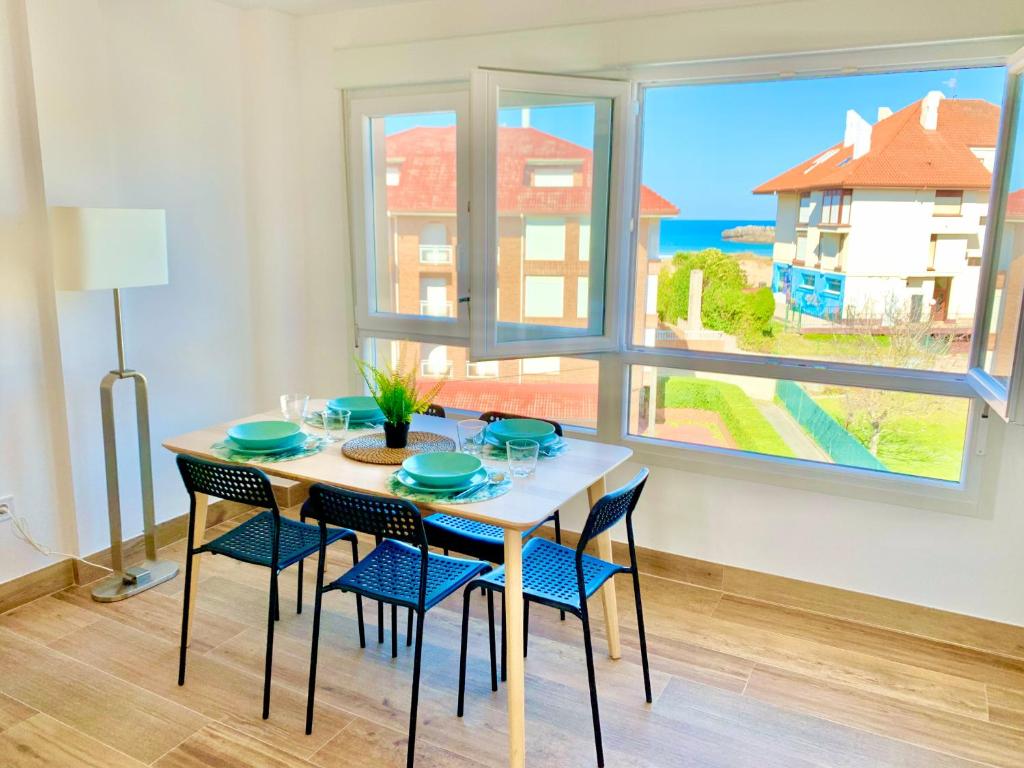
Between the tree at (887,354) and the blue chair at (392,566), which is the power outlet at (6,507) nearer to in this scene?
the blue chair at (392,566)

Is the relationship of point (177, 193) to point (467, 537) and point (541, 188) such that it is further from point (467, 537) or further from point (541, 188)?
point (467, 537)

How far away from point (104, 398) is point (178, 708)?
1.32 meters

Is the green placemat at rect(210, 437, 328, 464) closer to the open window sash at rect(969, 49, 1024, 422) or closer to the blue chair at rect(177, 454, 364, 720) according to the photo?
the blue chair at rect(177, 454, 364, 720)

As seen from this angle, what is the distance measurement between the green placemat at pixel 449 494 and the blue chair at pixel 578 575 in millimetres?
283

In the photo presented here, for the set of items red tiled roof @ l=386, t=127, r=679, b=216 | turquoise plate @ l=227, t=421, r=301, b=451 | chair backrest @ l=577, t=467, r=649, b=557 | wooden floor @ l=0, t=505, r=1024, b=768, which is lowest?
wooden floor @ l=0, t=505, r=1024, b=768

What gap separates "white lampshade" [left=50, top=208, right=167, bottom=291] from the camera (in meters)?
2.88

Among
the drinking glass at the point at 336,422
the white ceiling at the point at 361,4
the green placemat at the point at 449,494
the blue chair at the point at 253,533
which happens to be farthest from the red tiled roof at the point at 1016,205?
the blue chair at the point at 253,533

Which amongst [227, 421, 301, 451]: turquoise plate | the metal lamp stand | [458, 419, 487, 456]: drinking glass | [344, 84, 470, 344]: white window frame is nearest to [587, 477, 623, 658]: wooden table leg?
[458, 419, 487, 456]: drinking glass

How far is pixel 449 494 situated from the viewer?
92.4 inches

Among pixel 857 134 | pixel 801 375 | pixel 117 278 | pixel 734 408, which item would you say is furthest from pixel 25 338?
pixel 857 134

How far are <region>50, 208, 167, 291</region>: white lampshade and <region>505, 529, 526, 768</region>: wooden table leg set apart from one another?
1.91 m

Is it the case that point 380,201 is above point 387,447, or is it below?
above

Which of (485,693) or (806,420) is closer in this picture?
(485,693)

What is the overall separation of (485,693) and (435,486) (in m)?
0.87
